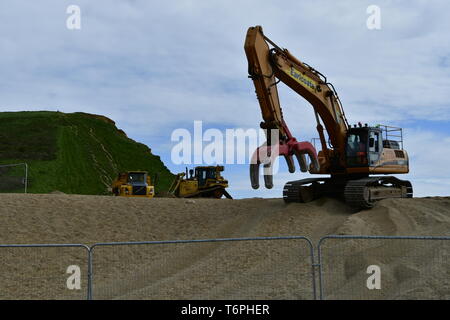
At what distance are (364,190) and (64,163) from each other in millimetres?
39144

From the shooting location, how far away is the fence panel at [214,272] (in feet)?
36.7

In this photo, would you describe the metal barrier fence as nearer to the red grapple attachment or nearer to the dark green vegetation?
the red grapple attachment

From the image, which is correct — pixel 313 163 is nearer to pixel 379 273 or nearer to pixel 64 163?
pixel 379 273

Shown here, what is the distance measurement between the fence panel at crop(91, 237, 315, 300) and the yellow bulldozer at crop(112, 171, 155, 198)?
48.4 feet

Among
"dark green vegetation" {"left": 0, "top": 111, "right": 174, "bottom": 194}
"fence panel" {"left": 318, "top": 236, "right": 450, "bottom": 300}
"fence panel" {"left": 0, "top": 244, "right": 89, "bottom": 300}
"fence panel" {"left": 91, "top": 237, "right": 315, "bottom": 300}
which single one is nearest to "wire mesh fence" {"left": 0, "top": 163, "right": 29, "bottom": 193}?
"dark green vegetation" {"left": 0, "top": 111, "right": 174, "bottom": 194}

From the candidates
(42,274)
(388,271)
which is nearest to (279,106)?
(388,271)

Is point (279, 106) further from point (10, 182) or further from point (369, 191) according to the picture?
point (10, 182)

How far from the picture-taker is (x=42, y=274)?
1582 centimetres

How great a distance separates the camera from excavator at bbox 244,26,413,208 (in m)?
17.2

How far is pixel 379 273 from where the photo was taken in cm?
1124

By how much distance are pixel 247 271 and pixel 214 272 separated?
1304 mm

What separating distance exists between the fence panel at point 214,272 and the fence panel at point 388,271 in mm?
612

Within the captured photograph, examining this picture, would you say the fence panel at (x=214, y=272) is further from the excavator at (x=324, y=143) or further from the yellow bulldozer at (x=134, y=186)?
the yellow bulldozer at (x=134, y=186)
